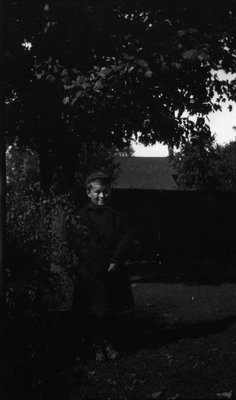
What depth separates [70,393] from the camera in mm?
4449

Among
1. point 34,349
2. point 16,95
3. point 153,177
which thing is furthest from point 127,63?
point 153,177

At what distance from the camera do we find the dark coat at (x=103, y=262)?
5.51m

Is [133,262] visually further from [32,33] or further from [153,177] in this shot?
[153,177]

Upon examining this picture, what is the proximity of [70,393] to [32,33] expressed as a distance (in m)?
7.71

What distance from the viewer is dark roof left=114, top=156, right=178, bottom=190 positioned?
50.1 meters

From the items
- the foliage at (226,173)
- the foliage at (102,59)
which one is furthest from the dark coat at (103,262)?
the foliage at (226,173)

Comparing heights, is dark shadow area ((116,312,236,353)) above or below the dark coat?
below

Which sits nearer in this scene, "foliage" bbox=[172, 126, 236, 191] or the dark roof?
"foliage" bbox=[172, 126, 236, 191]

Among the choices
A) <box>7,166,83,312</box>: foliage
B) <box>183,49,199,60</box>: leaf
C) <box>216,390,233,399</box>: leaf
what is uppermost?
<box>183,49,199,60</box>: leaf

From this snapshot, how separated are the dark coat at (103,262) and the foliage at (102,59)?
176 inches

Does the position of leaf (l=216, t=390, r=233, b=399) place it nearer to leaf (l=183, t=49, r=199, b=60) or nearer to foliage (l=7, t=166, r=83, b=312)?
foliage (l=7, t=166, r=83, b=312)

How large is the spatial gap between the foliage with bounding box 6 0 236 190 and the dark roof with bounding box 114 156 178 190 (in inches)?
1460

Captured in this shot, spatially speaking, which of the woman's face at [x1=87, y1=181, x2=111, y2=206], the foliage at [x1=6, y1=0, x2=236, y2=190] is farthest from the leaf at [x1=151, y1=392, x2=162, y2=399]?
the foliage at [x1=6, y1=0, x2=236, y2=190]

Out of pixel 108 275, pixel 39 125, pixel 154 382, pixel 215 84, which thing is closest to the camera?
pixel 154 382
